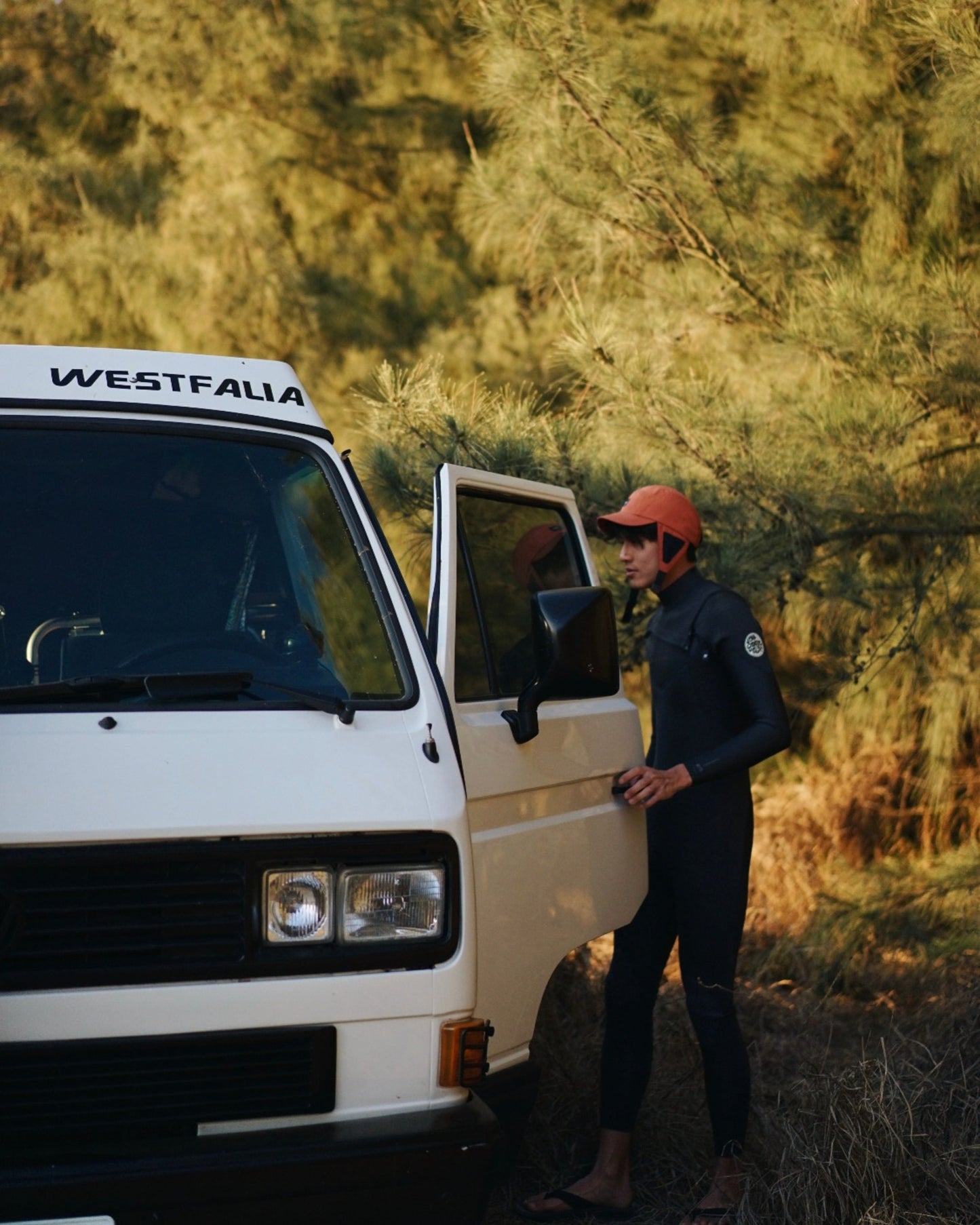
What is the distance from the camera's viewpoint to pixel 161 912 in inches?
107

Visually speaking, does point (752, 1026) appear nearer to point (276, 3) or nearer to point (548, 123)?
point (548, 123)

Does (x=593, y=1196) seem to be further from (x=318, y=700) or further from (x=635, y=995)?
(x=318, y=700)

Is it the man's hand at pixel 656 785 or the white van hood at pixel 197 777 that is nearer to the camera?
the white van hood at pixel 197 777

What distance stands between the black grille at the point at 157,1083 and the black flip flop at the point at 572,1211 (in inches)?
53.6

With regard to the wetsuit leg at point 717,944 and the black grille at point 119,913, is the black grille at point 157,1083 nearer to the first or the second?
the black grille at point 119,913

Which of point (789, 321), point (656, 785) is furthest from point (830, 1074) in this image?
point (789, 321)

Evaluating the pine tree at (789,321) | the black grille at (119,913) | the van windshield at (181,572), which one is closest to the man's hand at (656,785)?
the van windshield at (181,572)

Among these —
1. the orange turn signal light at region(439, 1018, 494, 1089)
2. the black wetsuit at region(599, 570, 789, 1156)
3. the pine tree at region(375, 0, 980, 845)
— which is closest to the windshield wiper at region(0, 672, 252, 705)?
the orange turn signal light at region(439, 1018, 494, 1089)

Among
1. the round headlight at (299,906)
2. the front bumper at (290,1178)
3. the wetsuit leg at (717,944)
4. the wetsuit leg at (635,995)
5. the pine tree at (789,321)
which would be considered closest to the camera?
the front bumper at (290,1178)

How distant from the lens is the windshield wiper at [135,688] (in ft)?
9.45

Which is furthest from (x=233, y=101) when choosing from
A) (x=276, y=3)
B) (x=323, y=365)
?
(x=323, y=365)

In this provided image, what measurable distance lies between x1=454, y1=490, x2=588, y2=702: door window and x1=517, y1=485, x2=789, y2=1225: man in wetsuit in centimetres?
18

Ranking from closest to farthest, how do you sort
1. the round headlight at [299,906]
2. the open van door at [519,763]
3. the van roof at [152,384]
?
the round headlight at [299,906] → the open van door at [519,763] → the van roof at [152,384]

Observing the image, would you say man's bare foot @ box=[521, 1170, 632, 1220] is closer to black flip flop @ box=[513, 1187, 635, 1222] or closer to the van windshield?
black flip flop @ box=[513, 1187, 635, 1222]
